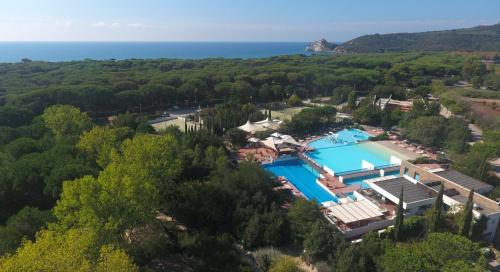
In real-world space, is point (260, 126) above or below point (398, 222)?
above

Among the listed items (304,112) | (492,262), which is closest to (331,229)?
(492,262)

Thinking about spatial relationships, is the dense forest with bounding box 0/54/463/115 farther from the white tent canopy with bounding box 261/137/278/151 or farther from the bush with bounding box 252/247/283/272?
the bush with bounding box 252/247/283/272

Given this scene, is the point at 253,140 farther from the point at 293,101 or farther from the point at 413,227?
the point at 293,101

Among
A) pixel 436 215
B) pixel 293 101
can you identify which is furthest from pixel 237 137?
pixel 293 101

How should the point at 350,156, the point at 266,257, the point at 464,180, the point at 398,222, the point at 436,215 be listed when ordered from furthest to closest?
the point at 350,156
the point at 464,180
the point at 398,222
the point at 436,215
the point at 266,257

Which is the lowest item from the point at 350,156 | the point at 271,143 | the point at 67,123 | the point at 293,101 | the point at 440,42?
the point at 350,156

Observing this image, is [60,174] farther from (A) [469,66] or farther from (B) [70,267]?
(A) [469,66]
